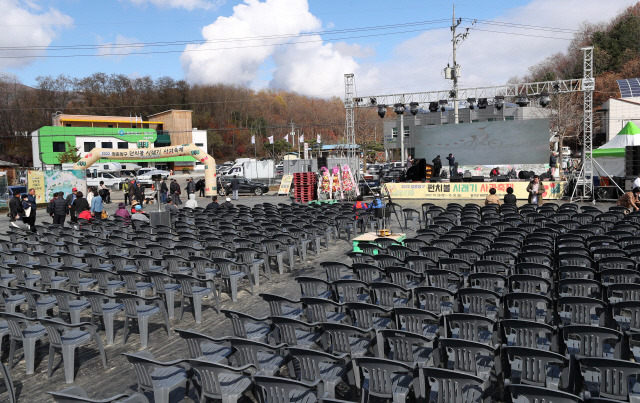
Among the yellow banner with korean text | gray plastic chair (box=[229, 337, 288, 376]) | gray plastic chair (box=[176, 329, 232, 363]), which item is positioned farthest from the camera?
the yellow banner with korean text

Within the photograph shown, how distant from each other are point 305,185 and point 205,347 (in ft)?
66.2

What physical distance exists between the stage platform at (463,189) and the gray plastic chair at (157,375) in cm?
2062

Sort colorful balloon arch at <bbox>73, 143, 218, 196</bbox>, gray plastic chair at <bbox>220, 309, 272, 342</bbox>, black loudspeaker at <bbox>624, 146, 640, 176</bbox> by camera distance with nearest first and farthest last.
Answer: gray plastic chair at <bbox>220, 309, 272, 342</bbox>, black loudspeaker at <bbox>624, 146, 640, 176</bbox>, colorful balloon arch at <bbox>73, 143, 218, 196</bbox>

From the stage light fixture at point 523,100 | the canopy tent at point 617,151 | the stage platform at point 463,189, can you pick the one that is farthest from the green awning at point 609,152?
the stage light fixture at point 523,100

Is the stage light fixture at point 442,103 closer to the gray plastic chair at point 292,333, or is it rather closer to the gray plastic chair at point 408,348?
the gray plastic chair at point 292,333

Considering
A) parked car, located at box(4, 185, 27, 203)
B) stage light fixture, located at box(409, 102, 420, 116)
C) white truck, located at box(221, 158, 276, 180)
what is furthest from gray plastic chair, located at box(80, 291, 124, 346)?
white truck, located at box(221, 158, 276, 180)

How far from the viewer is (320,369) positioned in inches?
185

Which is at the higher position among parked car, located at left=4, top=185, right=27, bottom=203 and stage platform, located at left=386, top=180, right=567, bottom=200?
parked car, located at left=4, top=185, right=27, bottom=203

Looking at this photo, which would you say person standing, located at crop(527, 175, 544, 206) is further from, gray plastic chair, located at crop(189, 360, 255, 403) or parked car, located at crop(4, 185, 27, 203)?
parked car, located at crop(4, 185, 27, 203)

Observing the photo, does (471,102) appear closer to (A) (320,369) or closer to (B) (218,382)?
(A) (320,369)

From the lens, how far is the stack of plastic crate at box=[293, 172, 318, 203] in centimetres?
2528

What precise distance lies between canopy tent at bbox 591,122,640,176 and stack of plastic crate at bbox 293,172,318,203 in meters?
12.7

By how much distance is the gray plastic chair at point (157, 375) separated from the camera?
4492 millimetres

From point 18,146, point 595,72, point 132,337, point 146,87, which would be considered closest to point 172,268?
point 132,337
